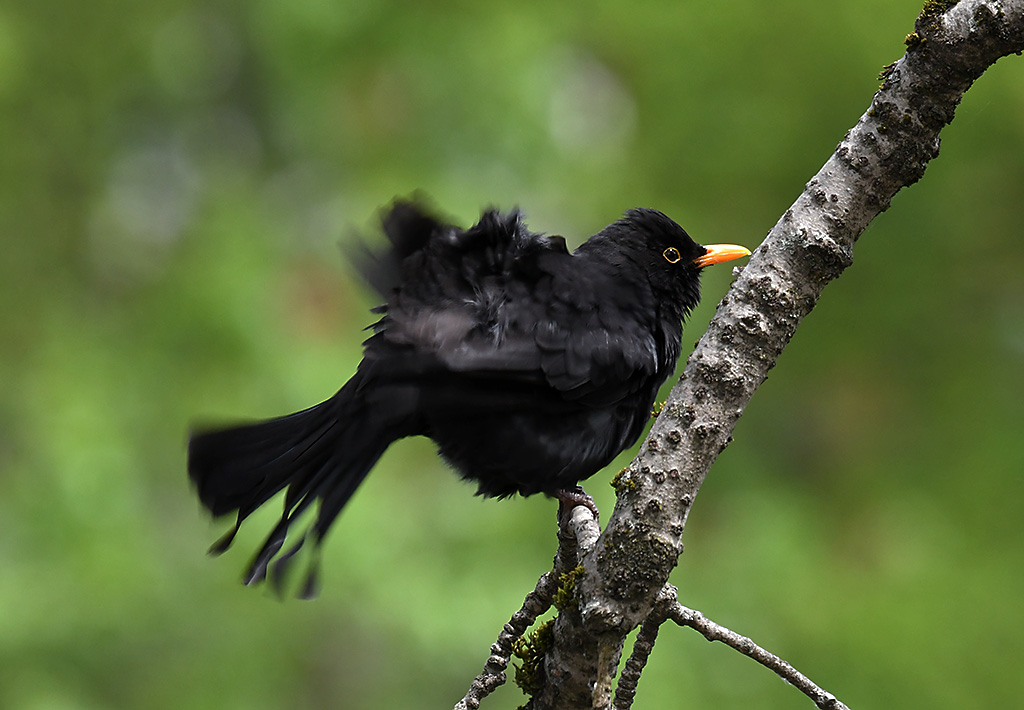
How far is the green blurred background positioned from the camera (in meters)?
5.12

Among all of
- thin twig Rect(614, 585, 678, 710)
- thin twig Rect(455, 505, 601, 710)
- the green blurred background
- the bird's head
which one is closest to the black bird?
the bird's head

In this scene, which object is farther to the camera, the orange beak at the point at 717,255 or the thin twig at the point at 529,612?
the orange beak at the point at 717,255

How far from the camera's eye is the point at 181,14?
20.9 feet

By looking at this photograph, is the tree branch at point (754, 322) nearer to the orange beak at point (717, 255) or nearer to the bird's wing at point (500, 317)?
the bird's wing at point (500, 317)

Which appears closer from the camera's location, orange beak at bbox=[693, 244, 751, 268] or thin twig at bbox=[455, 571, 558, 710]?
thin twig at bbox=[455, 571, 558, 710]

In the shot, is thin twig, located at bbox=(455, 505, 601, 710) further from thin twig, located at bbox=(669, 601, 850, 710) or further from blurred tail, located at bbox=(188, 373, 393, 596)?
blurred tail, located at bbox=(188, 373, 393, 596)

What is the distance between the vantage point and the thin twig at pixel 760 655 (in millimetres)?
2178

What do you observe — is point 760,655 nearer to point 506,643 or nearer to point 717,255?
point 506,643

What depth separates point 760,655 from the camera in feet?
7.18

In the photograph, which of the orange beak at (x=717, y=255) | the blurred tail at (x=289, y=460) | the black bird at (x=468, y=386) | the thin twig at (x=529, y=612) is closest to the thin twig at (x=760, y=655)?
the thin twig at (x=529, y=612)

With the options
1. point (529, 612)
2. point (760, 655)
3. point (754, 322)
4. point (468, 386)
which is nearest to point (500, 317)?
point (468, 386)

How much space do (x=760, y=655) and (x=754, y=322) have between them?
75 cm

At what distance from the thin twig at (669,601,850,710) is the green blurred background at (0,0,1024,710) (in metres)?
2.80

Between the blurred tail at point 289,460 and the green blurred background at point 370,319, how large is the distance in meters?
2.06
